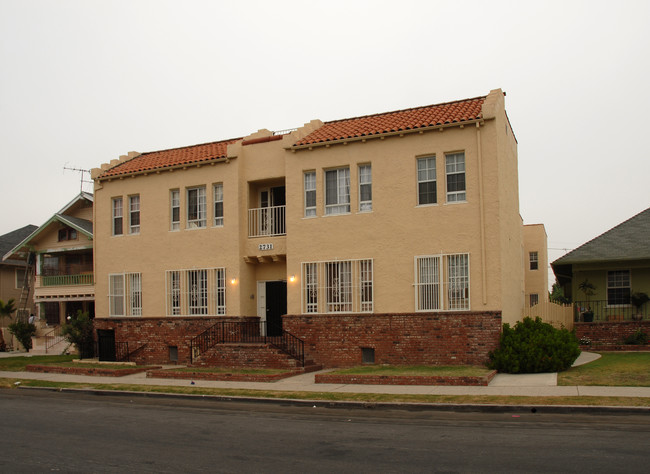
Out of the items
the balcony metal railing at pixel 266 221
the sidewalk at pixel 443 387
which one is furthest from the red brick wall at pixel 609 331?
the balcony metal railing at pixel 266 221

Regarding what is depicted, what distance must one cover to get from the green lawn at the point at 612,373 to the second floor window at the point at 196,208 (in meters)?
14.7

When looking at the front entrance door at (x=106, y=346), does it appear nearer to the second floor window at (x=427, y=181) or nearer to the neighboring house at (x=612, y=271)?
the second floor window at (x=427, y=181)

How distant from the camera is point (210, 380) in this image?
20406mm

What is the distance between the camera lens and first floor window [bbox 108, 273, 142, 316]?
27422mm

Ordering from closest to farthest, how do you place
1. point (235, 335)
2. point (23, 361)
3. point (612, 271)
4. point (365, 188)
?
point (365, 188) < point (235, 335) < point (612, 271) < point (23, 361)

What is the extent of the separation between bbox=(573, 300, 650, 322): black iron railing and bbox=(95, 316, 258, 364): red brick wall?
13.3 metres

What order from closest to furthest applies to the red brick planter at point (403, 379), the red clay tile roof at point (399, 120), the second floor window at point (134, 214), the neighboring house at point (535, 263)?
the red brick planter at point (403, 379) → the red clay tile roof at point (399, 120) → the second floor window at point (134, 214) → the neighboring house at point (535, 263)

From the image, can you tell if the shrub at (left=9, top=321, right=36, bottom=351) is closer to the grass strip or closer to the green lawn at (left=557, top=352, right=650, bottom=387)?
the grass strip

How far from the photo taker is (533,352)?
1869 centimetres

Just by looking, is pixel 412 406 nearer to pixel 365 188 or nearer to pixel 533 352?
pixel 533 352

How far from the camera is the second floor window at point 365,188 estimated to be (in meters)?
22.5

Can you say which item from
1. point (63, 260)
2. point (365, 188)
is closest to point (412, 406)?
point (365, 188)

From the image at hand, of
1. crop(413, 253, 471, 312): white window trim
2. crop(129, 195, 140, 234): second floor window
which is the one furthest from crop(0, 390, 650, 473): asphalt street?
crop(129, 195, 140, 234): second floor window

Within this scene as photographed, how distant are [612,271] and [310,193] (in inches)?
525
